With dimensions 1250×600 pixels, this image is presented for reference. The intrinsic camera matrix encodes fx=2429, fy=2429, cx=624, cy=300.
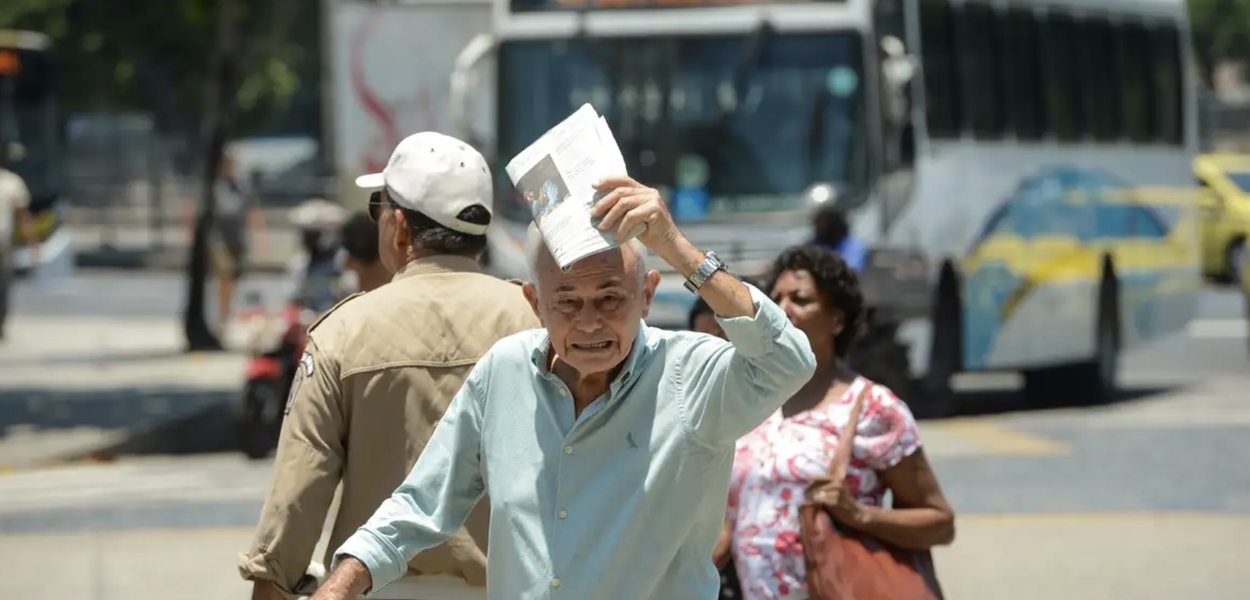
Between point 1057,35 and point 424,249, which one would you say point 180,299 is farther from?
point 424,249

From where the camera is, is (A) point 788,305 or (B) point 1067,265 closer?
(A) point 788,305

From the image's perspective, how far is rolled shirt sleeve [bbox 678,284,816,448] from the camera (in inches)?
146

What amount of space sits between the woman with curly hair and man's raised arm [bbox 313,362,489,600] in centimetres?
132

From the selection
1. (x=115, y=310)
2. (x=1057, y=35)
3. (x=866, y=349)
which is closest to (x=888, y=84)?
(x=866, y=349)

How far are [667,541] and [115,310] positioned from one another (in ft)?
85.6

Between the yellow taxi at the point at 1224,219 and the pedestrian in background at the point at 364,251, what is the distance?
2410 centimetres

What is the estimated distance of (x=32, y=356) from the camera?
2172 centimetres

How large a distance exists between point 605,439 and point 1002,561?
6.67 m

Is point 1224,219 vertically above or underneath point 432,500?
underneath

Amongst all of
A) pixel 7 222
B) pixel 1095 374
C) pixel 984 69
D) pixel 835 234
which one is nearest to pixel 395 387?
pixel 835 234

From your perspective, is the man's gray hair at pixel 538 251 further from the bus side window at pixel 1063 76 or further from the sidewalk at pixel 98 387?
the bus side window at pixel 1063 76

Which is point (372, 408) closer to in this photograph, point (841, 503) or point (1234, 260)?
point (841, 503)

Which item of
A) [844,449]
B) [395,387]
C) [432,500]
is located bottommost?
[844,449]

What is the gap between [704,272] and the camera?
370cm
